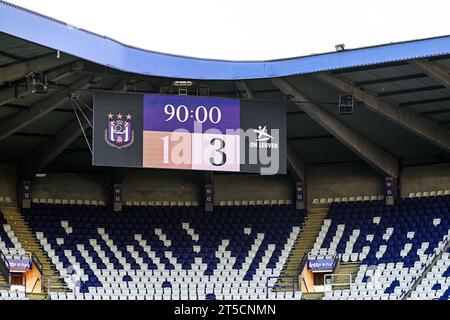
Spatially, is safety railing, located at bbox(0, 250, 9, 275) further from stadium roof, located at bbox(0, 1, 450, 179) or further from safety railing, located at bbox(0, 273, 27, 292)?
stadium roof, located at bbox(0, 1, 450, 179)

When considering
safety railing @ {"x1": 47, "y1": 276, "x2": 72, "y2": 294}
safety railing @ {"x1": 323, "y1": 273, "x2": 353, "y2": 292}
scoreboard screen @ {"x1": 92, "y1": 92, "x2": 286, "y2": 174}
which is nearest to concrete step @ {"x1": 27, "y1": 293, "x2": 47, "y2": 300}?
safety railing @ {"x1": 47, "y1": 276, "x2": 72, "y2": 294}

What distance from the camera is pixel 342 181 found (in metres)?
43.9

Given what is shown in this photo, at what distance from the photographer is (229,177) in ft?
147

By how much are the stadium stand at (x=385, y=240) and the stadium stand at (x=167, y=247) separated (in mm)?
2088

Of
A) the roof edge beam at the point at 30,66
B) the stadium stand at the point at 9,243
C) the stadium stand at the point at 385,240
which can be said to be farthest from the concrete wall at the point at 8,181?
the stadium stand at the point at 385,240

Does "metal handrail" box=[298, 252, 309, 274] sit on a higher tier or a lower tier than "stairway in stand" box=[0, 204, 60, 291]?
lower

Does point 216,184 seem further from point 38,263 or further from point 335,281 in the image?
point 38,263

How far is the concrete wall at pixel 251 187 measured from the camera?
146ft

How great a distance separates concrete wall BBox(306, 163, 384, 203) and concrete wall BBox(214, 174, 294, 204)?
3.70 feet

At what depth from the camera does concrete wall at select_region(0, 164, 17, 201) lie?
42.2 metres

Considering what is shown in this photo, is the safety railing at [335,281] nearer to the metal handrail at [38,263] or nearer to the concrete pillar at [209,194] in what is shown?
the concrete pillar at [209,194]

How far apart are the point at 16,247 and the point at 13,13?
14.1 meters

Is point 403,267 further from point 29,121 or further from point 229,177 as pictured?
point 29,121
